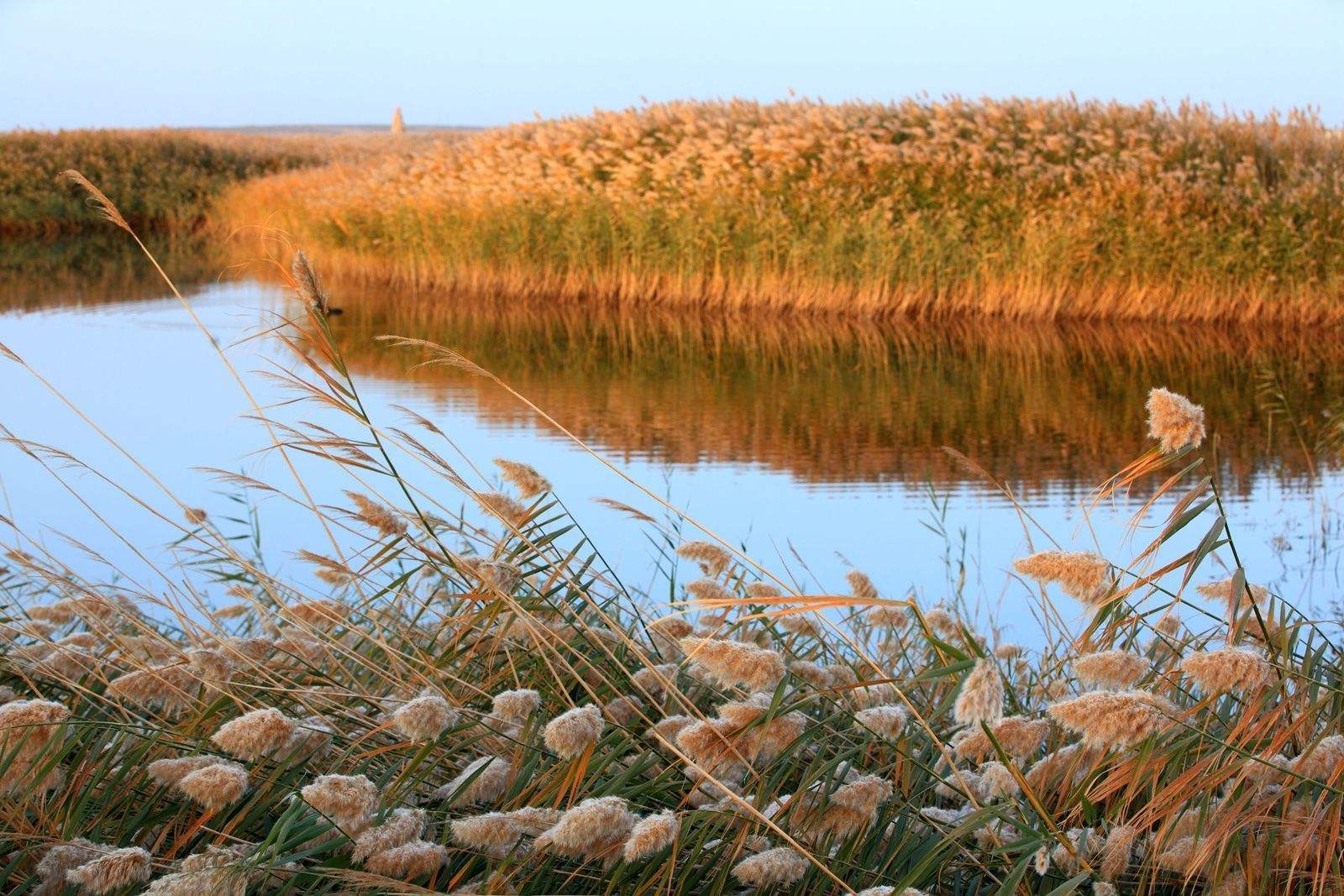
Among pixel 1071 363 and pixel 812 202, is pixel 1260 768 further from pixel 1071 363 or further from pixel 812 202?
pixel 812 202

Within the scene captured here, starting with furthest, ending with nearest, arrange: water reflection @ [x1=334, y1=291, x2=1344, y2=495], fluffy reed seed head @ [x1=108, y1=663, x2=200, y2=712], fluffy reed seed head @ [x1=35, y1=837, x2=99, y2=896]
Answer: water reflection @ [x1=334, y1=291, x2=1344, y2=495] → fluffy reed seed head @ [x1=108, y1=663, x2=200, y2=712] → fluffy reed seed head @ [x1=35, y1=837, x2=99, y2=896]

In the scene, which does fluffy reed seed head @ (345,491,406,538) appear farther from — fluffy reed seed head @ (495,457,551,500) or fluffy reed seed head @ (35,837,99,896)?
fluffy reed seed head @ (35,837,99,896)

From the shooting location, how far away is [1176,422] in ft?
→ 5.49

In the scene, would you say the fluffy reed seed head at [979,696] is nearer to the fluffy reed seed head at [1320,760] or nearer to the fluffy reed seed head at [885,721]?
the fluffy reed seed head at [885,721]

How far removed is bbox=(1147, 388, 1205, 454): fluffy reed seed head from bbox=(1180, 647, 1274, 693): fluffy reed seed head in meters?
0.27

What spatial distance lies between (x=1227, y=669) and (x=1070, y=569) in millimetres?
204

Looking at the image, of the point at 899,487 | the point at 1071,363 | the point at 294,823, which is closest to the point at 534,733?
the point at 294,823

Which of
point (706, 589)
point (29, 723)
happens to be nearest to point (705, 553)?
point (706, 589)

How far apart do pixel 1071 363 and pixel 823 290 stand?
2909 mm

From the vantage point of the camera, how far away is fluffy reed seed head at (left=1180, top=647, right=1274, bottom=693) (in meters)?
Result: 1.52

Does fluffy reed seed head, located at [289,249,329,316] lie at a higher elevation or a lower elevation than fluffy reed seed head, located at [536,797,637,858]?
higher

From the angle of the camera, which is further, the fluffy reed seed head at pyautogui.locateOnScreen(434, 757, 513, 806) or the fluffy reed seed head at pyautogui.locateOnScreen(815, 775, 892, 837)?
the fluffy reed seed head at pyautogui.locateOnScreen(434, 757, 513, 806)

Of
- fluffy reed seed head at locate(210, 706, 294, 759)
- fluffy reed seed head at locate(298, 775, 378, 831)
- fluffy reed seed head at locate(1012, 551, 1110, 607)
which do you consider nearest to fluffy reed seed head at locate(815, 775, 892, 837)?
fluffy reed seed head at locate(1012, 551, 1110, 607)

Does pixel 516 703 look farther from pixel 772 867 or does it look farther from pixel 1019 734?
pixel 1019 734
